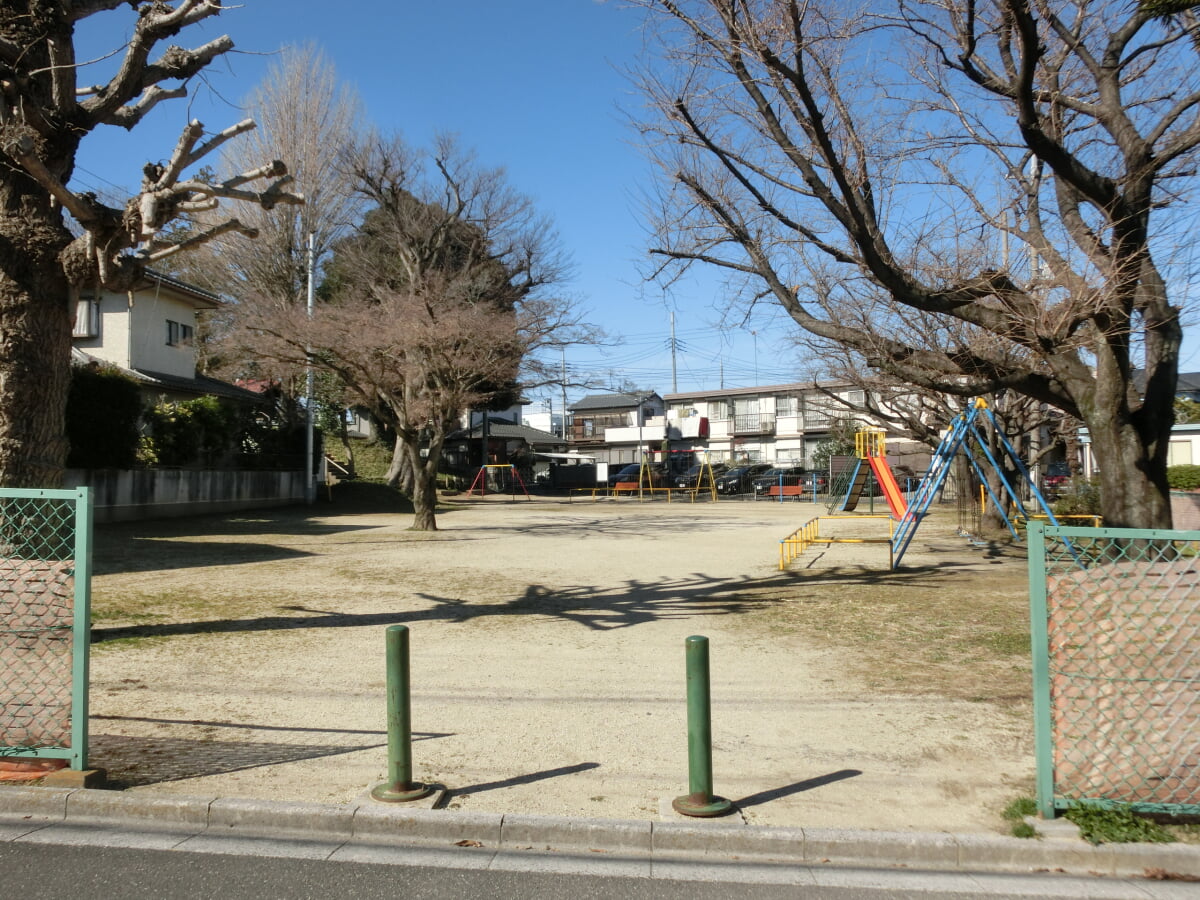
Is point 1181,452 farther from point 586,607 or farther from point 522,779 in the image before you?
point 522,779

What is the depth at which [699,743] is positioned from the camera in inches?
161

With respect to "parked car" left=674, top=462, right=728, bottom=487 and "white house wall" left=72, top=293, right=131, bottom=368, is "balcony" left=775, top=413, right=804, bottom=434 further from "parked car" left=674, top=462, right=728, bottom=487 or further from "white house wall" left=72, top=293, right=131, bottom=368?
"white house wall" left=72, top=293, right=131, bottom=368

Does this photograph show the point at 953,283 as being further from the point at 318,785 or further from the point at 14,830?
the point at 14,830

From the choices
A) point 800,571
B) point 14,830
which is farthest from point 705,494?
point 14,830

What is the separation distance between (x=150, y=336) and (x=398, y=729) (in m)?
23.9

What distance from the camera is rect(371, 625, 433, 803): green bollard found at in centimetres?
420

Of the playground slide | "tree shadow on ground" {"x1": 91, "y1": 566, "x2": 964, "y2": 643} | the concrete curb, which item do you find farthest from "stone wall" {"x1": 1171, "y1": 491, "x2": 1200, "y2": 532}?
the concrete curb

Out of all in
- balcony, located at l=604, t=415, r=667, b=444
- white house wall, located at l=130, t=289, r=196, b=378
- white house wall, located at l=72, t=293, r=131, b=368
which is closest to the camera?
white house wall, located at l=72, t=293, r=131, b=368

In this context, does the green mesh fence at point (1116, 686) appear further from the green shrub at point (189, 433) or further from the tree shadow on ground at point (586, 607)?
the green shrub at point (189, 433)

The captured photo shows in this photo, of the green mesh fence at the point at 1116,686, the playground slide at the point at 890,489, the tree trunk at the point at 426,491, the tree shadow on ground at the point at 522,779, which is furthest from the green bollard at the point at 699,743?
the tree trunk at the point at 426,491

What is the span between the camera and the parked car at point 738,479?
4462cm

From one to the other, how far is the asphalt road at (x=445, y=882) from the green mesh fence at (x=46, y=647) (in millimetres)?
738

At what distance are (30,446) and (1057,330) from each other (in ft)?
31.2

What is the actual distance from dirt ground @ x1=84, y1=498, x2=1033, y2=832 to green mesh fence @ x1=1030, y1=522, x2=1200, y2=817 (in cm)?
50
